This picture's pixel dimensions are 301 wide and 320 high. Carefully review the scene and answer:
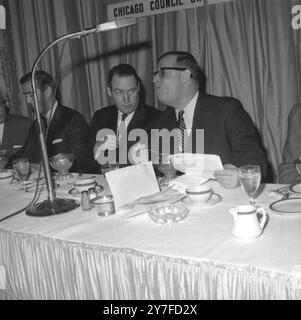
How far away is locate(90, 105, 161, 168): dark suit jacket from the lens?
3031 millimetres

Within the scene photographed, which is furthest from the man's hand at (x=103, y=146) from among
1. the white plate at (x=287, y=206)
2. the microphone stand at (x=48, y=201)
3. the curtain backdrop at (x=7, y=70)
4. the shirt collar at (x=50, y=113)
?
the curtain backdrop at (x=7, y=70)

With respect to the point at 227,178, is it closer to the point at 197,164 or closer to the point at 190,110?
the point at 197,164

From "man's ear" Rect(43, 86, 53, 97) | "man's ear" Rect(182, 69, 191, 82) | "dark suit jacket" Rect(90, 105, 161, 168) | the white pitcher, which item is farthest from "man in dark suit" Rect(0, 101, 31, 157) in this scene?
the white pitcher

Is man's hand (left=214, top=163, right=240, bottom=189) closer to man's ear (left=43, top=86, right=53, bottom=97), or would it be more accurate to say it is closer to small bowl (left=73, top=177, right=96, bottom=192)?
small bowl (left=73, top=177, right=96, bottom=192)

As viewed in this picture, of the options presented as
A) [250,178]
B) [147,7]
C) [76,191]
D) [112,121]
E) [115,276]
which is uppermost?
[147,7]

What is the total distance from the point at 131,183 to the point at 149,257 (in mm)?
450

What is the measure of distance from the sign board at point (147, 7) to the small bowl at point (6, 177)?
1.75 m

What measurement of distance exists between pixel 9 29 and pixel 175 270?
3717mm

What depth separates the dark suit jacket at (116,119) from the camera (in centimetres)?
303

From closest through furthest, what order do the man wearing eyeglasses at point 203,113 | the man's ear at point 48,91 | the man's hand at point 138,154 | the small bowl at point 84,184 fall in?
1. the small bowl at point 84,184
2. the man's hand at point 138,154
3. the man wearing eyeglasses at point 203,113
4. the man's ear at point 48,91

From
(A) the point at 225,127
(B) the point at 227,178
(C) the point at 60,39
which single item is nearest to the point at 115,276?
(B) the point at 227,178

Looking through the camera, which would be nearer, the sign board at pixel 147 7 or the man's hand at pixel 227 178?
the man's hand at pixel 227 178

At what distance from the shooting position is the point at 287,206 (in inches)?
54.2

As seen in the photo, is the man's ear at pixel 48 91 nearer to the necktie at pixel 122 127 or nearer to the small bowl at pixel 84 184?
the necktie at pixel 122 127
